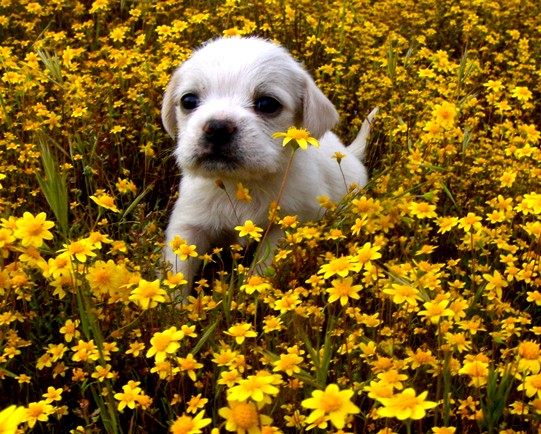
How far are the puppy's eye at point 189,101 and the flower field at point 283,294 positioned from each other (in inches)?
17.8

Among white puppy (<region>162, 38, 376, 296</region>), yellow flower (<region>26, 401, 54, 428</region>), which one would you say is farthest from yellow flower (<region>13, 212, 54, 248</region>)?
white puppy (<region>162, 38, 376, 296</region>)

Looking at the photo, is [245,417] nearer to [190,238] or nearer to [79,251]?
[79,251]

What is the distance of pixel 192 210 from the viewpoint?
3.17 metres

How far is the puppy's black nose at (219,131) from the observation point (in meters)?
2.75

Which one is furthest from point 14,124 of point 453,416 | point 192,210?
point 453,416

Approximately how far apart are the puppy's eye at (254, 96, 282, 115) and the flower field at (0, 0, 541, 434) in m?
0.48

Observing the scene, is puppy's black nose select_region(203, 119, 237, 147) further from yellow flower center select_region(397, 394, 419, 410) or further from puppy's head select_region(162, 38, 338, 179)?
yellow flower center select_region(397, 394, 419, 410)

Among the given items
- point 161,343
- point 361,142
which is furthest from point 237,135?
point 361,142

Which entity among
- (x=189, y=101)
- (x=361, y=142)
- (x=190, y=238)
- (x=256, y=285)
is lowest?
(x=190, y=238)

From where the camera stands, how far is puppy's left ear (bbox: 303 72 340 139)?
121 inches

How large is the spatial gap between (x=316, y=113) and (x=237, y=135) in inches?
18.8

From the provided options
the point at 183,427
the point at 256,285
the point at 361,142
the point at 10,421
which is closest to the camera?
the point at 10,421

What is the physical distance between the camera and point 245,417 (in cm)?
126

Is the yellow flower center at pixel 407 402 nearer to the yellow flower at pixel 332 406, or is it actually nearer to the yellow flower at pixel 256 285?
the yellow flower at pixel 332 406
